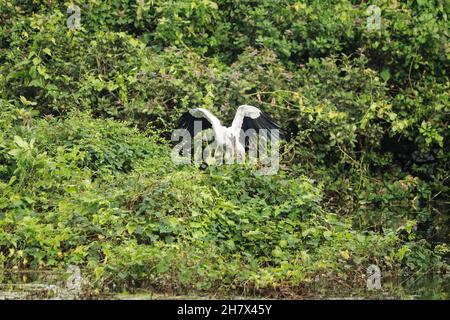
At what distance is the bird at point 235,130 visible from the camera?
27.3 ft

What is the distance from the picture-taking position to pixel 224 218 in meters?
7.07

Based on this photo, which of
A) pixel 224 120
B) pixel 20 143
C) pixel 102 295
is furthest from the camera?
pixel 224 120

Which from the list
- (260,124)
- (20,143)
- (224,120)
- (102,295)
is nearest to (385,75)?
→ (224,120)

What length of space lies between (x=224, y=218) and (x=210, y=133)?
157 cm

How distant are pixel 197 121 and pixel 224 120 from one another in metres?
0.73

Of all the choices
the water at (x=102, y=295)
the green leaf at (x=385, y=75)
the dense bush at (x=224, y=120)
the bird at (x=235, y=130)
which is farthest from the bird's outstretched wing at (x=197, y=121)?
the green leaf at (x=385, y=75)

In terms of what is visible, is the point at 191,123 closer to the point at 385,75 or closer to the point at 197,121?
the point at 197,121

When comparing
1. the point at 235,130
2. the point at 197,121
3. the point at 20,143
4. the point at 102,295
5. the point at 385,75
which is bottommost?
the point at 102,295

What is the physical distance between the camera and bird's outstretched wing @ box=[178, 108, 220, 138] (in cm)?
834

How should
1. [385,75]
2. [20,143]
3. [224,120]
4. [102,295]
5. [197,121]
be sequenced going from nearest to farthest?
1. [102,295]
2. [20,143]
3. [197,121]
4. [224,120]
5. [385,75]

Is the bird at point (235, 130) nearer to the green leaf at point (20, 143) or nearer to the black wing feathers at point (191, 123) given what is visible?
the black wing feathers at point (191, 123)

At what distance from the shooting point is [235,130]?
331 inches
